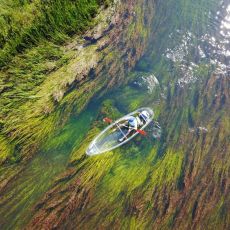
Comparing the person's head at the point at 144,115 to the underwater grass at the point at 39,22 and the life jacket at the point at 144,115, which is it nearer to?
the life jacket at the point at 144,115

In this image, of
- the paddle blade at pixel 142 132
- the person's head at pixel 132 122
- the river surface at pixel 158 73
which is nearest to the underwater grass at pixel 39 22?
the river surface at pixel 158 73

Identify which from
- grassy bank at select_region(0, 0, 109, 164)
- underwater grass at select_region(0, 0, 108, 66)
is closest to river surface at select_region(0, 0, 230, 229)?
grassy bank at select_region(0, 0, 109, 164)

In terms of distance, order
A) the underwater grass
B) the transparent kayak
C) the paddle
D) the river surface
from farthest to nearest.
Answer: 1. the paddle
2. the transparent kayak
3. the underwater grass
4. the river surface

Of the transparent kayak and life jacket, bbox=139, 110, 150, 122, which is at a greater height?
the transparent kayak

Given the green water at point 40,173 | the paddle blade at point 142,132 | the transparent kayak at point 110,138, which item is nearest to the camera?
the green water at point 40,173

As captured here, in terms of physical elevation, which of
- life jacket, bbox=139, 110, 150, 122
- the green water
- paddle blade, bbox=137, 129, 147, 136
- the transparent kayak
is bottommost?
paddle blade, bbox=137, 129, 147, 136

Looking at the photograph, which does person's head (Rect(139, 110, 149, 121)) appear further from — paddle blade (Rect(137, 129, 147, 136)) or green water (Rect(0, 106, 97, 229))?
green water (Rect(0, 106, 97, 229))

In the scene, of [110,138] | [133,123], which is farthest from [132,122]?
[110,138]
